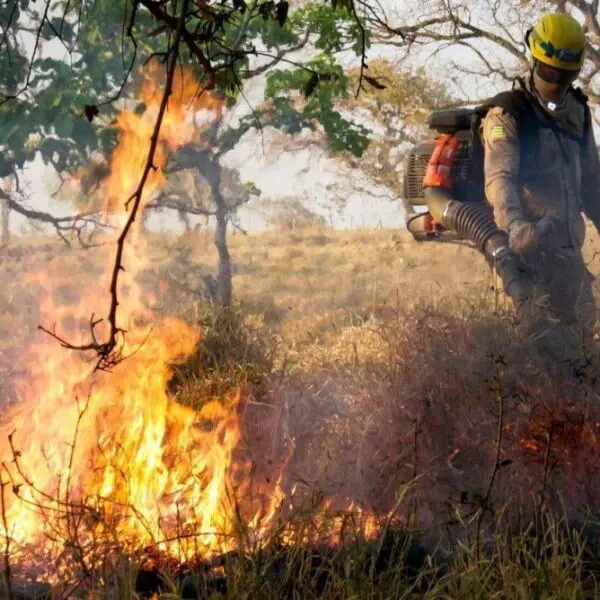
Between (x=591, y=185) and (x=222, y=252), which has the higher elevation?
(x=222, y=252)

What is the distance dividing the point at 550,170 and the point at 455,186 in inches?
28.7

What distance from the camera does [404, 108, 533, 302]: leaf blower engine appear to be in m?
7.39

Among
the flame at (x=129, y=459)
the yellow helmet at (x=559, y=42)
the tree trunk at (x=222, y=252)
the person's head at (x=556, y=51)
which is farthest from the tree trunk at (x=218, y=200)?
the yellow helmet at (x=559, y=42)

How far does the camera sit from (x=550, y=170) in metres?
7.34

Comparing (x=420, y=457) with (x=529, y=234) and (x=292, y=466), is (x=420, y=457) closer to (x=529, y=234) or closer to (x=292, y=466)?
(x=292, y=466)

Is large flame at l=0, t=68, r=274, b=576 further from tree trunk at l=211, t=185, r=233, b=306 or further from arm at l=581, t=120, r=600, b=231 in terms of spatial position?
tree trunk at l=211, t=185, r=233, b=306

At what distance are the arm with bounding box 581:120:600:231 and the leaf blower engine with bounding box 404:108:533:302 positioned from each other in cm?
76

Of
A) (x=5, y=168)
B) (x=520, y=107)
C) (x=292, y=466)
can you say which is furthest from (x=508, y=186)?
(x=5, y=168)

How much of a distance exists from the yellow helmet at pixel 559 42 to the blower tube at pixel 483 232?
3.85 feet

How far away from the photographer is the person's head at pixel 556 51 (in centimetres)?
699

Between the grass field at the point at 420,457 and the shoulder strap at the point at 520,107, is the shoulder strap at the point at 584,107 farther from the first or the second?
the grass field at the point at 420,457

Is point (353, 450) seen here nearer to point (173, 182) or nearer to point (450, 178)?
point (450, 178)

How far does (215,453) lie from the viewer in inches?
211

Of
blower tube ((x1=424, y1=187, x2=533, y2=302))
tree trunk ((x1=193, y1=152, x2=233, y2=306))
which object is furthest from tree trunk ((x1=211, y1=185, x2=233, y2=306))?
blower tube ((x1=424, y1=187, x2=533, y2=302))
